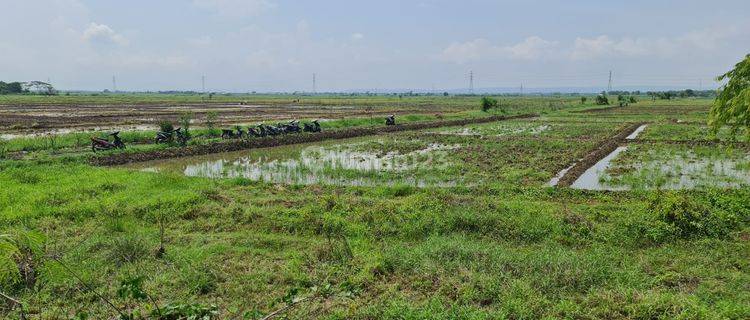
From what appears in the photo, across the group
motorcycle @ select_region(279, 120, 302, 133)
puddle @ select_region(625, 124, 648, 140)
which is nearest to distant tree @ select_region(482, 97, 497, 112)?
puddle @ select_region(625, 124, 648, 140)

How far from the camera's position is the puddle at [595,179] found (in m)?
12.7

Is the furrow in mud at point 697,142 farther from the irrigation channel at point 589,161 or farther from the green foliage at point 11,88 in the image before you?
the green foliage at point 11,88

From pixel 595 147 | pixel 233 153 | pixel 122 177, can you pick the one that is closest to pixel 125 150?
pixel 233 153

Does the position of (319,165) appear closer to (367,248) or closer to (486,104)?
(367,248)

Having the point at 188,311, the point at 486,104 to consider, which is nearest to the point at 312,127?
the point at 188,311

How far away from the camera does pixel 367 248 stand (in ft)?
23.9

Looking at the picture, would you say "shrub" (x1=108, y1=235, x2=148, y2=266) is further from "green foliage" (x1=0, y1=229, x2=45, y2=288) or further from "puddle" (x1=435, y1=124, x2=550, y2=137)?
"puddle" (x1=435, y1=124, x2=550, y2=137)

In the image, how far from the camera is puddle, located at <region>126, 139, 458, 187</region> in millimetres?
13852

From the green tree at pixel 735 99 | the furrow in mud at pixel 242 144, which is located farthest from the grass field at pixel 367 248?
the furrow in mud at pixel 242 144

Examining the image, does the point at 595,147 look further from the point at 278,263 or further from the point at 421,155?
the point at 278,263

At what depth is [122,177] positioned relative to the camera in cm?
1233

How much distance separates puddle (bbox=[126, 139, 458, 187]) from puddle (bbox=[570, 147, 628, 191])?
361 centimetres

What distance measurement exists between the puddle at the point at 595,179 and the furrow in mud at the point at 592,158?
0.44 ft

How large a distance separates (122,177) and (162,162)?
4813 millimetres
